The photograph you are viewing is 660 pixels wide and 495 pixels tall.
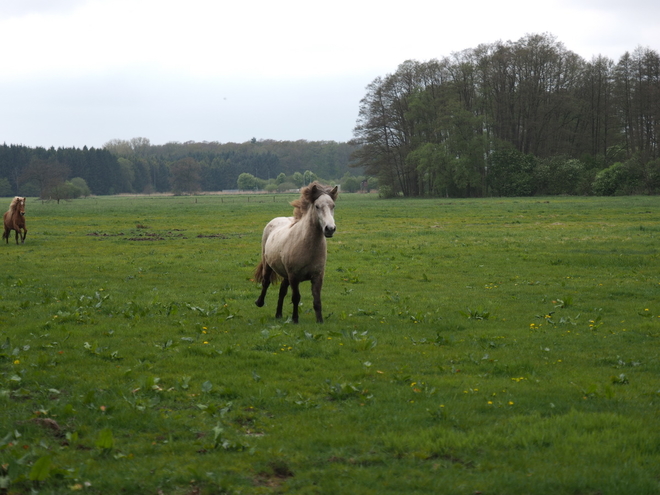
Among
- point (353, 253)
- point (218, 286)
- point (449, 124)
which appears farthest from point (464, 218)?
point (449, 124)

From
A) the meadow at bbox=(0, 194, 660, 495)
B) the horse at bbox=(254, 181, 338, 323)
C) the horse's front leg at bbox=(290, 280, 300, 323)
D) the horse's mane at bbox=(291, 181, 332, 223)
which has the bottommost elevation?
the meadow at bbox=(0, 194, 660, 495)

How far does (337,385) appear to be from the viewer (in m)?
7.62

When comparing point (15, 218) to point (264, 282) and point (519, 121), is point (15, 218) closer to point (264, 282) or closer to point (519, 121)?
point (264, 282)

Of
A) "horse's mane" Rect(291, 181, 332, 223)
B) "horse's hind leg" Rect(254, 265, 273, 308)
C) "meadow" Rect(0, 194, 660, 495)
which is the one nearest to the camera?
"meadow" Rect(0, 194, 660, 495)

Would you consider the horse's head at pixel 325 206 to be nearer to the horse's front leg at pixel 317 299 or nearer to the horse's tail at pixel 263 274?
the horse's front leg at pixel 317 299

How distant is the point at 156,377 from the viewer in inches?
316

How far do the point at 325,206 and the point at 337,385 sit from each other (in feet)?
14.2

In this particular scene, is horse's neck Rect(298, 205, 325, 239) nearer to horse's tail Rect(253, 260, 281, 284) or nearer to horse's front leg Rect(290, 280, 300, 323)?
horse's front leg Rect(290, 280, 300, 323)

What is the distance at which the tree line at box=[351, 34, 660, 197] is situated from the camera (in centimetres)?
7550

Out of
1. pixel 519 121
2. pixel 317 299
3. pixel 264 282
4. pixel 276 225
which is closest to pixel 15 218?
pixel 276 225

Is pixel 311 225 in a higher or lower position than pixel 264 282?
higher

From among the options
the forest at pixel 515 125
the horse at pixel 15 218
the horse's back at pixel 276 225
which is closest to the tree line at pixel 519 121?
the forest at pixel 515 125

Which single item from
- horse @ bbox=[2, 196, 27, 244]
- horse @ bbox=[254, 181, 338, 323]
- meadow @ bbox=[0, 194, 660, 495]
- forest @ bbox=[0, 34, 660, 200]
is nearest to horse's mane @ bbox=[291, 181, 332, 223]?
horse @ bbox=[254, 181, 338, 323]

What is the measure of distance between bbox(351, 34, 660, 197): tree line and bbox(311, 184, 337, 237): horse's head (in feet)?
226
